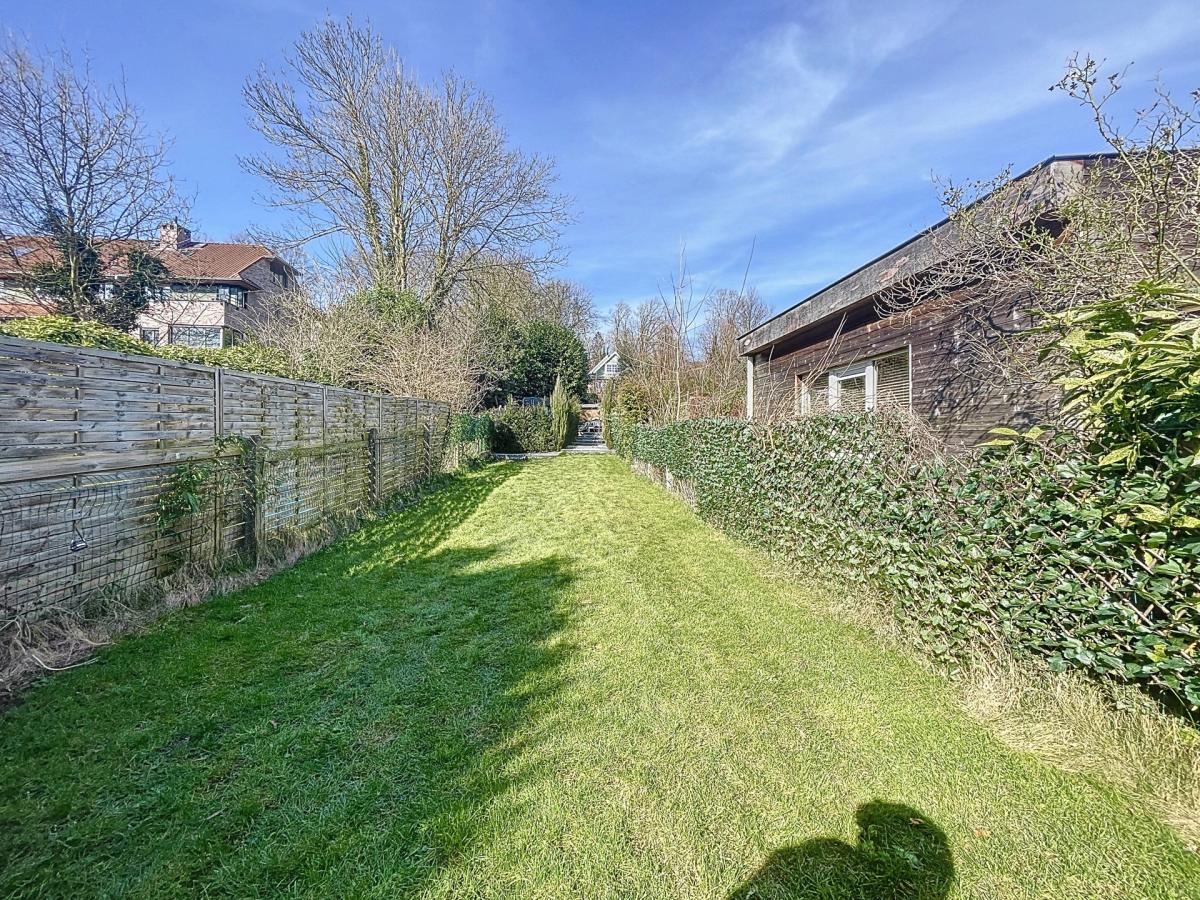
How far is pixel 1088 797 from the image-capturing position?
1.77 metres

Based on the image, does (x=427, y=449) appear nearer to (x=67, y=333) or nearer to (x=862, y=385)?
(x=67, y=333)

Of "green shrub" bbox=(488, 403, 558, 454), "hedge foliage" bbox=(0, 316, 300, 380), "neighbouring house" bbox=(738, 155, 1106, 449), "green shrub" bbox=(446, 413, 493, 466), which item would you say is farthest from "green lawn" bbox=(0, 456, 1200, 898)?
"green shrub" bbox=(488, 403, 558, 454)

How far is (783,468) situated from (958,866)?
324 centimetres

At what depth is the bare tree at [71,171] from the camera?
9.17 m

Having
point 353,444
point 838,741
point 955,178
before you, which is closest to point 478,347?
point 353,444

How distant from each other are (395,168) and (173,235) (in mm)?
6424

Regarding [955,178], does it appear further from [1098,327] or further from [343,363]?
[343,363]

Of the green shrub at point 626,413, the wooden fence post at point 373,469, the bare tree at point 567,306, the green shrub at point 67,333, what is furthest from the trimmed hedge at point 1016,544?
the bare tree at point 567,306

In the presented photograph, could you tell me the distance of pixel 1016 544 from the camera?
230cm

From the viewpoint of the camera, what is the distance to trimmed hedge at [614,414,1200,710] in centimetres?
178

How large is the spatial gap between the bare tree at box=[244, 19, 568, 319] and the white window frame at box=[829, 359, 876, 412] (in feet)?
42.9

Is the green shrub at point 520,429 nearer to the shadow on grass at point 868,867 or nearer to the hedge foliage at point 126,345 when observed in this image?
the hedge foliage at point 126,345

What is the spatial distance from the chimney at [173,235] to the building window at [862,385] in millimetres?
13865

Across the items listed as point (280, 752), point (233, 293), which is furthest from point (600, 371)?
point (280, 752)
